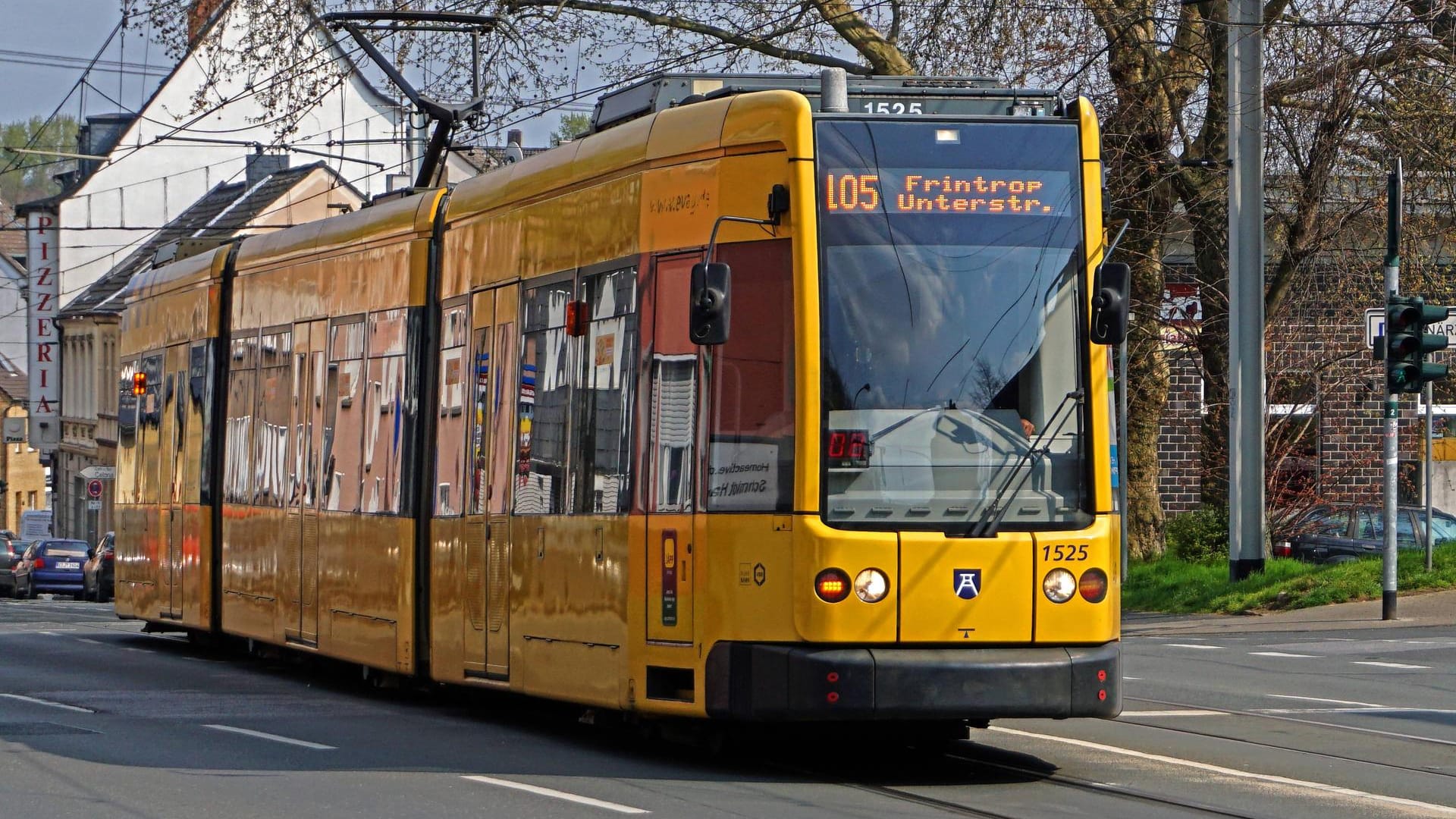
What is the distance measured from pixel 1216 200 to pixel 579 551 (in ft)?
57.6

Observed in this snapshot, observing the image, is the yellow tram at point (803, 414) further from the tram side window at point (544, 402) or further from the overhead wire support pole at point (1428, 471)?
the overhead wire support pole at point (1428, 471)

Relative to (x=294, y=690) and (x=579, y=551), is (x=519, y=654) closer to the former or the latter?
(x=579, y=551)

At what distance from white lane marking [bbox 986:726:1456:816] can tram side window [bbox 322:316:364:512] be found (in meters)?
5.06

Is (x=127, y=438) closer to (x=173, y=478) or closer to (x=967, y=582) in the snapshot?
(x=173, y=478)

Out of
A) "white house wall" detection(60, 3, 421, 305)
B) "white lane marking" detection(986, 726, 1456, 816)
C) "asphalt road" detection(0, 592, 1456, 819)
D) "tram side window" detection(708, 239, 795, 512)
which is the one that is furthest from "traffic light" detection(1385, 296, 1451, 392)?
"white house wall" detection(60, 3, 421, 305)

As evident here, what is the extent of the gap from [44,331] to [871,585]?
62821mm

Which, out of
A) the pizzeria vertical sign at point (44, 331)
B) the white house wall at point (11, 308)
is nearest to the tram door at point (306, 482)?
the pizzeria vertical sign at point (44, 331)

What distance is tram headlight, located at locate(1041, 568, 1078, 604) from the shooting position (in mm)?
10305

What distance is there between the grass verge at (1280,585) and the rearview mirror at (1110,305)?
15.1 metres

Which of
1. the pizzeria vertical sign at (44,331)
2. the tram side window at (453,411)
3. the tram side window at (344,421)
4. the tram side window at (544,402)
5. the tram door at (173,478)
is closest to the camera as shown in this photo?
the tram side window at (544,402)

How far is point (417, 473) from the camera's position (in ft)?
47.0

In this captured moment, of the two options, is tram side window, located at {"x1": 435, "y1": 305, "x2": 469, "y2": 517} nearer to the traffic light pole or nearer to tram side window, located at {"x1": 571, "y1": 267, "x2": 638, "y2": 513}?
tram side window, located at {"x1": 571, "y1": 267, "x2": 638, "y2": 513}

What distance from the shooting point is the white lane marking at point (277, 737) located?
1206 centimetres

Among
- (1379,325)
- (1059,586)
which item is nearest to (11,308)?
(1379,325)
